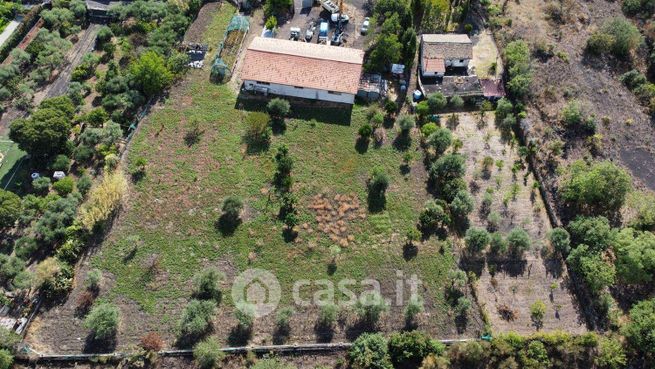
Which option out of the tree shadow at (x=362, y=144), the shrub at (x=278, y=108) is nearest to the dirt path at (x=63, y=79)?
the shrub at (x=278, y=108)

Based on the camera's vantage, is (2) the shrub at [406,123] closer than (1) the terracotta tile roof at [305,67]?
Yes

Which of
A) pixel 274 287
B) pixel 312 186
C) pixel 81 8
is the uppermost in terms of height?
pixel 81 8

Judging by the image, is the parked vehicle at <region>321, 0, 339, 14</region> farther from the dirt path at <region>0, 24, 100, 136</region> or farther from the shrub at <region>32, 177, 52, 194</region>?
the shrub at <region>32, 177, 52, 194</region>

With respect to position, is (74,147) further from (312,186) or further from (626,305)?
(626,305)

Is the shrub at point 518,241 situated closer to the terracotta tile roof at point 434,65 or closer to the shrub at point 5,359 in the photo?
the terracotta tile roof at point 434,65

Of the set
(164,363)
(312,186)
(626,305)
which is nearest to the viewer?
(164,363)

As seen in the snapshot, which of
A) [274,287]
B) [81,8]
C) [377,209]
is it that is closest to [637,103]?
[377,209]

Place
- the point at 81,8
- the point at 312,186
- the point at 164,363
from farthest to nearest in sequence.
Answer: the point at 81,8 < the point at 312,186 < the point at 164,363
